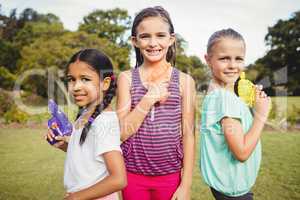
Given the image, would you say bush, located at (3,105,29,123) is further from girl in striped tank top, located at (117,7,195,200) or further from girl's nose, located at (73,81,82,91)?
girl's nose, located at (73,81,82,91)

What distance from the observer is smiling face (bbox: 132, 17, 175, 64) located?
5.96 feet

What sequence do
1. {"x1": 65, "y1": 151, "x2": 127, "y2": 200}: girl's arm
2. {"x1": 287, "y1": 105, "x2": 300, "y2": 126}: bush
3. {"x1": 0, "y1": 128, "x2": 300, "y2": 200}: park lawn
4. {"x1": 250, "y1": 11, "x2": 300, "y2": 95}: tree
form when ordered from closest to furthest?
{"x1": 65, "y1": 151, "x2": 127, "y2": 200}: girl's arm
{"x1": 0, "y1": 128, "x2": 300, "y2": 200}: park lawn
{"x1": 287, "y1": 105, "x2": 300, "y2": 126}: bush
{"x1": 250, "y1": 11, "x2": 300, "y2": 95}: tree

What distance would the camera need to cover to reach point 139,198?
1.78 metres

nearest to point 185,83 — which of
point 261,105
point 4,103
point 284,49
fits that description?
point 261,105

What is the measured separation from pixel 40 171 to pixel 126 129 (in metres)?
3.49

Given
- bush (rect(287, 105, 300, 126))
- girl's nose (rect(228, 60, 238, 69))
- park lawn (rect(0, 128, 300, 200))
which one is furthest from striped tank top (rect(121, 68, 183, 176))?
bush (rect(287, 105, 300, 126))

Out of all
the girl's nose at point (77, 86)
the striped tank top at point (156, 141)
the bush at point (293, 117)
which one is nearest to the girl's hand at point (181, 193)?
the striped tank top at point (156, 141)

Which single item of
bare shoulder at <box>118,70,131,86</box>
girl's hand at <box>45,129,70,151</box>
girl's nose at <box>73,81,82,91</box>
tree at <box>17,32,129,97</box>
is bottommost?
girl's hand at <box>45,129,70,151</box>

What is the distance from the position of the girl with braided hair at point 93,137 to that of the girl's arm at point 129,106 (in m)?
0.09

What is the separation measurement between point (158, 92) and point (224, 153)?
1.46 feet

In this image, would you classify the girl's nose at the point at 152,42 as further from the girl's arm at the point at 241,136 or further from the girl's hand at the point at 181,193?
the girl's hand at the point at 181,193

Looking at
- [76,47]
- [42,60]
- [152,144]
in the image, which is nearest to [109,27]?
[76,47]

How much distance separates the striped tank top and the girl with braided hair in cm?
25

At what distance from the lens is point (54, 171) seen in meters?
4.80
